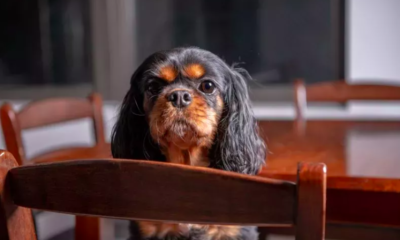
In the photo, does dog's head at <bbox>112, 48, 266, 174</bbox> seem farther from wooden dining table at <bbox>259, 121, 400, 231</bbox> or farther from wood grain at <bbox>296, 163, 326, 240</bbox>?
wood grain at <bbox>296, 163, 326, 240</bbox>

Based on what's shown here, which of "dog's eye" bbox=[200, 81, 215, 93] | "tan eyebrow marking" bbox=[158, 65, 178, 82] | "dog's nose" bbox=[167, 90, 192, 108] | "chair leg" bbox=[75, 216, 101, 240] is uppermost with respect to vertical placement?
"tan eyebrow marking" bbox=[158, 65, 178, 82]

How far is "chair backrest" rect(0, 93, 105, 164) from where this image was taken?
4.16ft

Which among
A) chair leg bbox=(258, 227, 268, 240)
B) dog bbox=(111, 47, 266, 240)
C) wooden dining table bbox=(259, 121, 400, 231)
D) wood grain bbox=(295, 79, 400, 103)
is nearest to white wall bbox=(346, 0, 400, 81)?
wood grain bbox=(295, 79, 400, 103)

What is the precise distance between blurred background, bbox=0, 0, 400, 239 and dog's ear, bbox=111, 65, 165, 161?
3.08ft

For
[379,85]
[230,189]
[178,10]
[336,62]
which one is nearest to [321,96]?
[379,85]

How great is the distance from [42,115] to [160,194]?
1108 millimetres

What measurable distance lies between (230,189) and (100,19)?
2.15 m

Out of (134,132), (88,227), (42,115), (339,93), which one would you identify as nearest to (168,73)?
(134,132)

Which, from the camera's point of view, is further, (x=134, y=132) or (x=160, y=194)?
(x=134, y=132)

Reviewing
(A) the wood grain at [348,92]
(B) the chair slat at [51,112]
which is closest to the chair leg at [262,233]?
(A) the wood grain at [348,92]

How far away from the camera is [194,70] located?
89cm

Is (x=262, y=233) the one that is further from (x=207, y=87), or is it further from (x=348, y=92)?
(x=348, y=92)

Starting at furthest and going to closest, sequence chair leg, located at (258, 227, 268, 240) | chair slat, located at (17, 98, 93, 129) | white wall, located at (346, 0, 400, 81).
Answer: white wall, located at (346, 0, 400, 81), chair slat, located at (17, 98, 93, 129), chair leg, located at (258, 227, 268, 240)

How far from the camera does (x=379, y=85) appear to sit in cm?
177
